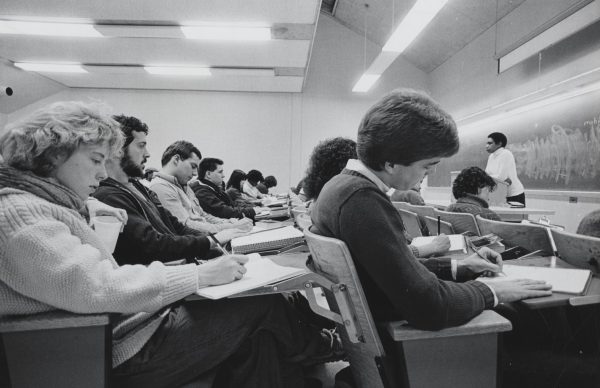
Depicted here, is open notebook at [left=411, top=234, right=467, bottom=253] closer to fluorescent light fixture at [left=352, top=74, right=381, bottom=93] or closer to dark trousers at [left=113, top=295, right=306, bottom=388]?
dark trousers at [left=113, top=295, right=306, bottom=388]

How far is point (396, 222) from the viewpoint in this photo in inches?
39.7

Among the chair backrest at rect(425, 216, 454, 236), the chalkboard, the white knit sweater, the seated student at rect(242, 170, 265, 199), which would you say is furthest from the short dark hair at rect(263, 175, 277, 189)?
the white knit sweater

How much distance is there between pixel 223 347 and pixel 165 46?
623 centimetres

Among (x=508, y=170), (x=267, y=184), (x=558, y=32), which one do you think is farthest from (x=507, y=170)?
(x=267, y=184)

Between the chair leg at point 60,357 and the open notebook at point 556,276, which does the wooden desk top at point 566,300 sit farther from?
the chair leg at point 60,357

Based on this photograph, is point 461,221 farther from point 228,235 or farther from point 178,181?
point 178,181

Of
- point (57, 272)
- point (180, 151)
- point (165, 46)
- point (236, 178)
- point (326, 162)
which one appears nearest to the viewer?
point (57, 272)

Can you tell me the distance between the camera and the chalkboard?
171 inches

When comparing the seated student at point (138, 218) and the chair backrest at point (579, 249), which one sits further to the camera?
the seated student at point (138, 218)

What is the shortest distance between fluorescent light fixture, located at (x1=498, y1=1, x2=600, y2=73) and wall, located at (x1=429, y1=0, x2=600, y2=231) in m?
0.09

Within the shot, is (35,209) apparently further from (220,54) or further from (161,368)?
(220,54)

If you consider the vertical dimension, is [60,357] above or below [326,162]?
below

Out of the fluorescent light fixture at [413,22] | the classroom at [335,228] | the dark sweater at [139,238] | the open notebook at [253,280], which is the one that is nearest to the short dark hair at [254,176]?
the classroom at [335,228]

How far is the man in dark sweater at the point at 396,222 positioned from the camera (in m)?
0.94
